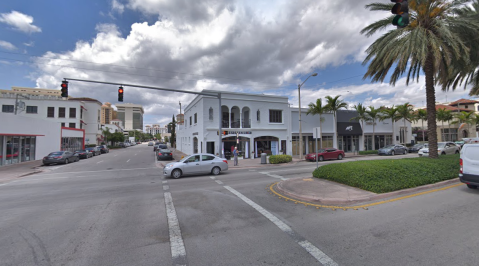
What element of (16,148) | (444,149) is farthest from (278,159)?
(16,148)

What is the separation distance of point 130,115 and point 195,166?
18271 cm

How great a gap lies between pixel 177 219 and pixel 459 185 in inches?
434

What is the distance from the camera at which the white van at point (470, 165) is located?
24.8ft

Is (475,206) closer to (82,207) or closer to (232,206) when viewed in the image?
(232,206)

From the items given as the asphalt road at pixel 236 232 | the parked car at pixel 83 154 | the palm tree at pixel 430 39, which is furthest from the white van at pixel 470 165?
the parked car at pixel 83 154

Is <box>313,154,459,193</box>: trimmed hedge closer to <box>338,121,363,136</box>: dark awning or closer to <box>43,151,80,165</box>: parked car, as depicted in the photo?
<box>338,121,363,136</box>: dark awning

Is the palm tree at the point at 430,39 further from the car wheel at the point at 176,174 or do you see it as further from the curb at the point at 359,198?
the car wheel at the point at 176,174

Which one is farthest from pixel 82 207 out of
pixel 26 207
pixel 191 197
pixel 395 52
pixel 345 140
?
pixel 345 140

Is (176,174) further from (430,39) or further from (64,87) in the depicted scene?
(430,39)

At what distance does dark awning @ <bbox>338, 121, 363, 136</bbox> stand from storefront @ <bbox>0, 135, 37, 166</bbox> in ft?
124

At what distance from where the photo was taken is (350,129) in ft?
103

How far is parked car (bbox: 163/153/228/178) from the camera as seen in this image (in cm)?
1307

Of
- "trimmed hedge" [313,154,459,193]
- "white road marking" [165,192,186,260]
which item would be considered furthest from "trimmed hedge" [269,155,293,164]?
"white road marking" [165,192,186,260]

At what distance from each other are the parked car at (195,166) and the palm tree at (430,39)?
450 inches
